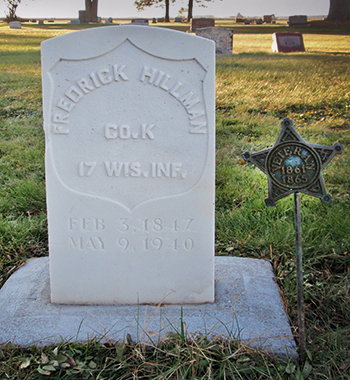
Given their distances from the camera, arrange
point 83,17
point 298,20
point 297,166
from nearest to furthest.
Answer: point 297,166
point 298,20
point 83,17

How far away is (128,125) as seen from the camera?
6.40 feet

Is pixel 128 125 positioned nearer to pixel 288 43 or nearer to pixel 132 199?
pixel 132 199

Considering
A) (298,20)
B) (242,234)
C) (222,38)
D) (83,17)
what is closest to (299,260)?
(242,234)

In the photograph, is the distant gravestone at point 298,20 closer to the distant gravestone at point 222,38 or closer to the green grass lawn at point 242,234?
the distant gravestone at point 222,38

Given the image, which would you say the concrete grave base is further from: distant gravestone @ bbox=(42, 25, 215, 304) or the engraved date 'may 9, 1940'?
the engraved date 'may 9, 1940'

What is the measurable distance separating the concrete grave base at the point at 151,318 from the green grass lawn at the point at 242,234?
68 millimetres

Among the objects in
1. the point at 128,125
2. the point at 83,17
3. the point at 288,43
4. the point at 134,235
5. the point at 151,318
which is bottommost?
the point at 151,318

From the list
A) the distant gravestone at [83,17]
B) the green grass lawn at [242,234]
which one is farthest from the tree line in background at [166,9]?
the green grass lawn at [242,234]

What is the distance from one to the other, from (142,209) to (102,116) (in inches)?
20.0

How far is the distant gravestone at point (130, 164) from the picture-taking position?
190 centimetres

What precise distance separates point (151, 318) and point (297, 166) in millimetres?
1031

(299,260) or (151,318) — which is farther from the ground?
(299,260)

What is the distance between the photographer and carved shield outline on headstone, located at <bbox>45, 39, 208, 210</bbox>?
75.0 inches

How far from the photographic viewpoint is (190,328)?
195 centimetres
